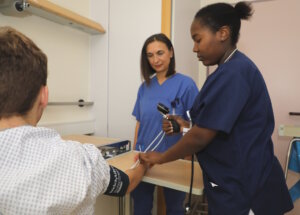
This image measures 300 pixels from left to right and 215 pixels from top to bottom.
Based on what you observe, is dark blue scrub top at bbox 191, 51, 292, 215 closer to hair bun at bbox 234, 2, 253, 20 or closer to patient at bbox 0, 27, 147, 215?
hair bun at bbox 234, 2, 253, 20

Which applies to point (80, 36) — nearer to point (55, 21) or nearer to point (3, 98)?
point (55, 21)

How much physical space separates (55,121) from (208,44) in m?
1.34

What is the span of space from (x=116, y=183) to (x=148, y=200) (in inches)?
29.8

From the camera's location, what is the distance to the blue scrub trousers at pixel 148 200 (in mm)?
1335

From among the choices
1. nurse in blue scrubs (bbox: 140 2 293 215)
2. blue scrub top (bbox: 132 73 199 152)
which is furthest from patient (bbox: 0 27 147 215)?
blue scrub top (bbox: 132 73 199 152)

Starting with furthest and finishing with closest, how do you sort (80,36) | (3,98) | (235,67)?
1. (80,36)
2. (235,67)
3. (3,98)

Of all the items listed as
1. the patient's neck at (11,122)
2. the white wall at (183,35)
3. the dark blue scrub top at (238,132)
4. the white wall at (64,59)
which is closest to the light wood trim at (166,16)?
the white wall at (183,35)

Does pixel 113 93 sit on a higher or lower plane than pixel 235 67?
lower

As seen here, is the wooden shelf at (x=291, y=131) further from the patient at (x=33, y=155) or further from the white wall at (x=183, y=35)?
the patient at (x=33, y=155)

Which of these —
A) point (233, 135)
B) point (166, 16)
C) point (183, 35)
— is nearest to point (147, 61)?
point (166, 16)

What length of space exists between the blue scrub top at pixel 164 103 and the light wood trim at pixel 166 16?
48cm

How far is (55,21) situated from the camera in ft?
5.62

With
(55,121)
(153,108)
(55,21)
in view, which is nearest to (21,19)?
(55,21)

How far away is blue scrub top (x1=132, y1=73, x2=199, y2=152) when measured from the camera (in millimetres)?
1352
